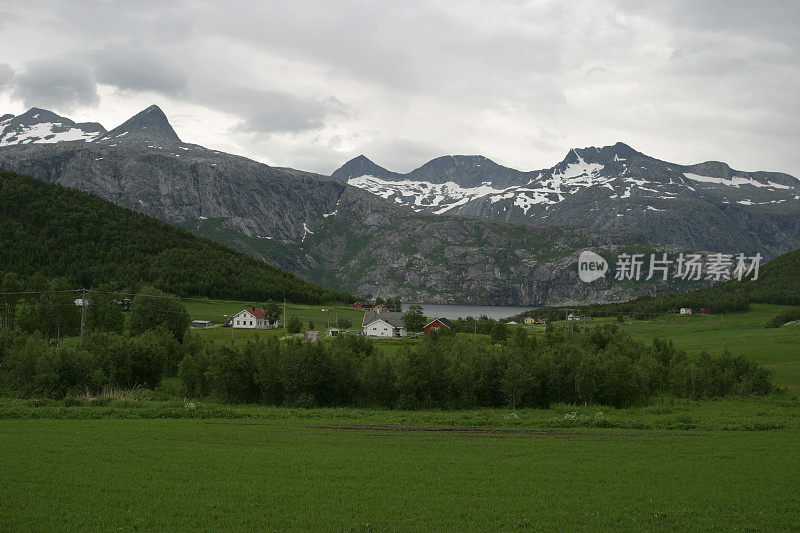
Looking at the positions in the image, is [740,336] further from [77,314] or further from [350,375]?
[77,314]

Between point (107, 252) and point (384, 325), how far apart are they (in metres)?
76.9

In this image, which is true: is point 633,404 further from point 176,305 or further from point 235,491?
point 176,305

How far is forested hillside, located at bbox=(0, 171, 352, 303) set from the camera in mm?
121812

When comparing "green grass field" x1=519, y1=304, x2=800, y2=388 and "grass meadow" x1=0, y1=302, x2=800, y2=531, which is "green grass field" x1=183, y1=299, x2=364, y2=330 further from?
"grass meadow" x1=0, y1=302, x2=800, y2=531

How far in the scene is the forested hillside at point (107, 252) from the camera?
400ft

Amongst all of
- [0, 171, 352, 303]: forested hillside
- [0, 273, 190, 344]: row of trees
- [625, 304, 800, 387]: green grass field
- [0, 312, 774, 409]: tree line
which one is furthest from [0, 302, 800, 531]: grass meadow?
[0, 171, 352, 303]: forested hillside

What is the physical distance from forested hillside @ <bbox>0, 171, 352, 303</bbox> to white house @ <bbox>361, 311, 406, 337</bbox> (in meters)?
38.2

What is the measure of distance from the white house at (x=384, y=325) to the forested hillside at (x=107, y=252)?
125ft

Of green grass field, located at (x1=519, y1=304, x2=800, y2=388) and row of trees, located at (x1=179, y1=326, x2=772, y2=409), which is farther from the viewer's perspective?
green grass field, located at (x1=519, y1=304, x2=800, y2=388)

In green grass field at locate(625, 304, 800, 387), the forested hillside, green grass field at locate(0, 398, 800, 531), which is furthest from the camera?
the forested hillside

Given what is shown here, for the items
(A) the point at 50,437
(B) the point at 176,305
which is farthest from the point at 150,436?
(B) the point at 176,305

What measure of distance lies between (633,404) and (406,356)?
62.2 ft

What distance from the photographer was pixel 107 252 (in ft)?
435

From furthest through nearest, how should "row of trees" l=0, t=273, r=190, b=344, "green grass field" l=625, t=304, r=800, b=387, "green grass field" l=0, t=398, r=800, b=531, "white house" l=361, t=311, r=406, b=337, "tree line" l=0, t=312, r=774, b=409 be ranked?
"white house" l=361, t=311, r=406, b=337 → "row of trees" l=0, t=273, r=190, b=344 → "green grass field" l=625, t=304, r=800, b=387 → "tree line" l=0, t=312, r=774, b=409 → "green grass field" l=0, t=398, r=800, b=531
